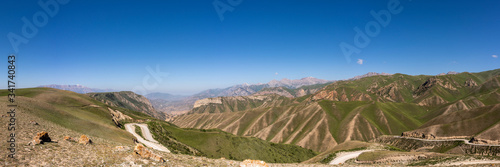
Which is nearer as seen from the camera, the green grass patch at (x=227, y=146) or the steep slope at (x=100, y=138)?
the steep slope at (x=100, y=138)

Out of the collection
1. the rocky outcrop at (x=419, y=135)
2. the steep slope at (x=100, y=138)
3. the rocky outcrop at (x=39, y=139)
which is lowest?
the rocky outcrop at (x=419, y=135)

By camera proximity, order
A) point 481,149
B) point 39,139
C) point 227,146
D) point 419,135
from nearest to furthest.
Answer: point 39,139, point 227,146, point 481,149, point 419,135

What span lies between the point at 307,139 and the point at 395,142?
67.7 meters

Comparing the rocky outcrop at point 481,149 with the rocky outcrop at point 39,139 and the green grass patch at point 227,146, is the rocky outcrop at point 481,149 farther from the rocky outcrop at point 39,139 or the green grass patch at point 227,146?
the rocky outcrop at point 39,139

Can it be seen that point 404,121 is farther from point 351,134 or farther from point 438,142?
point 438,142

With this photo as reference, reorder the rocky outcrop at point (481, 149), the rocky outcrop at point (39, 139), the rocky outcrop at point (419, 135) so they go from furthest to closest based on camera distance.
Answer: the rocky outcrop at point (419, 135)
the rocky outcrop at point (481, 149)
the rocky outcrop at point (39, 139)

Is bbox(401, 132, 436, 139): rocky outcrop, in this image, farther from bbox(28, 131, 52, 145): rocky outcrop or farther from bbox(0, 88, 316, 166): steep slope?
bbox(28, 131, 52, 145): rocky outcrop

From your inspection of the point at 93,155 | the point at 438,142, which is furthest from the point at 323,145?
the point at 93,155

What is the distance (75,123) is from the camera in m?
47.6

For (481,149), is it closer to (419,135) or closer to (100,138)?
(419,135)

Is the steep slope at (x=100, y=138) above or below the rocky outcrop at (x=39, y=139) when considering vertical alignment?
below

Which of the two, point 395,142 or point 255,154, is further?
point 395,142

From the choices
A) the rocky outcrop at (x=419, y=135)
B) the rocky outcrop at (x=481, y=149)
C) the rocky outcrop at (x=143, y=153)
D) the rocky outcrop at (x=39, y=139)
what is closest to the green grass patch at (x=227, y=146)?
the rocky outcrop at (x=39, y=139)

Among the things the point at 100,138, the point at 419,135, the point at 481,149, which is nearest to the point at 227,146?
the point at 100,138
